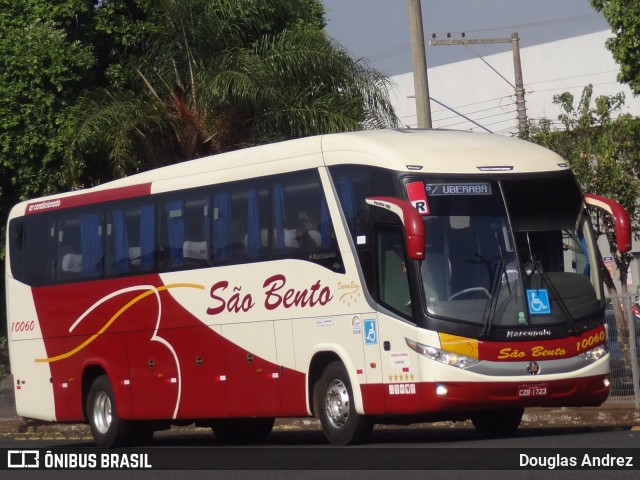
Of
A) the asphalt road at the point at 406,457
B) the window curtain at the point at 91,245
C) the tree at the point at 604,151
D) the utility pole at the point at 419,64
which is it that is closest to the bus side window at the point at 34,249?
the window curtain at the point at 91,245

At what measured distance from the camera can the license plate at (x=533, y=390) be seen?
1458cm

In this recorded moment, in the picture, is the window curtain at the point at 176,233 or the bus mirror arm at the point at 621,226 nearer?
the bus mirror arm at the point at 621,226

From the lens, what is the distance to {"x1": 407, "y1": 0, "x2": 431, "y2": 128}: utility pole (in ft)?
68.6

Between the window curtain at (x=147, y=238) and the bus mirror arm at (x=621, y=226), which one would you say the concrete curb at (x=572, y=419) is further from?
the window curtain at (x=147, y=238)

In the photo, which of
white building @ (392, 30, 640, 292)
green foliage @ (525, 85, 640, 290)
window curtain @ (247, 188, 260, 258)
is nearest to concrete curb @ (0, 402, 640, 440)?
green foliage @ (525, 85, 640, 290)

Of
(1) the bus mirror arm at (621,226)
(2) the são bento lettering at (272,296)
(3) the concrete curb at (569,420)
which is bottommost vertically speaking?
(3) the concrete curb at (569,420)

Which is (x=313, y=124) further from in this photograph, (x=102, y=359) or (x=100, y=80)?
(x=102, y=359)

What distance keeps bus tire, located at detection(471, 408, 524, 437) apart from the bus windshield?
6.77 ft

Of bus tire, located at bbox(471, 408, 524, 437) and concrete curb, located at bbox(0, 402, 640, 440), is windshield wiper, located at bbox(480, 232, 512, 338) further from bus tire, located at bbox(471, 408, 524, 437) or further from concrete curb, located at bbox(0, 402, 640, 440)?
concrete curb, located at bbox(0, 402, 640, 440)

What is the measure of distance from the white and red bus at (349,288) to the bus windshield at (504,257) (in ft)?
0.06

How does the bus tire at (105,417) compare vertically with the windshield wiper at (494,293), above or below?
below

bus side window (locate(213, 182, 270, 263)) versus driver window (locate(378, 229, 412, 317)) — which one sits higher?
bus side window (locate(213, 182, 270, 263))

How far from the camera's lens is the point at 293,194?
54.0ft

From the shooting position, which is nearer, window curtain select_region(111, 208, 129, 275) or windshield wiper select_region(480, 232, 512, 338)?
windshield wiper select_region(480, 232, 512, 338)
